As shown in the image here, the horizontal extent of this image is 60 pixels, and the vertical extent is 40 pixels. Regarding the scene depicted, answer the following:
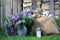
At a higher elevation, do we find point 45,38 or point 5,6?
point 5,6

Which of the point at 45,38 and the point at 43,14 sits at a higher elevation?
the point at 43,14

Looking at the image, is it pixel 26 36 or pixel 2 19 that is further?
pixel 2 19

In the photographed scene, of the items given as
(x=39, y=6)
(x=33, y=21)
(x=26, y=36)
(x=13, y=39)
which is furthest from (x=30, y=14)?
(x=39, y=6)

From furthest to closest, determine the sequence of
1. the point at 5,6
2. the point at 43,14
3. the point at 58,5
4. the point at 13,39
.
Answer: the point at 58,5, the point at 5,6, the point at 43,14, the point at 13,39

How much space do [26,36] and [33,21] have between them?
340mm

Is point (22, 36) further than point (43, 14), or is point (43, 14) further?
point (43, 14)

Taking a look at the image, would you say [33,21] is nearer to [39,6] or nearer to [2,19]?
[2,19]

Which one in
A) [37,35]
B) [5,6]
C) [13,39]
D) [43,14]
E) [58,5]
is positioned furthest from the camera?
[58,5]

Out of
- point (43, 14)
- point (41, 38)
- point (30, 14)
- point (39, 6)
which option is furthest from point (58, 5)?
point (41, 38)

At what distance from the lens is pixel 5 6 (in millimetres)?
5445

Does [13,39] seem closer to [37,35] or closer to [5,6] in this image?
[37,35]

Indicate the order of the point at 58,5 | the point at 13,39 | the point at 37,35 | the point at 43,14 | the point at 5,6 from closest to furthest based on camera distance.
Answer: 1. the point at 13,39
2. the point at 37,35
3. the point at 43,14
4. the point at 5,6
5. the point at 58,5

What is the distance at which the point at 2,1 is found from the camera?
5402mm

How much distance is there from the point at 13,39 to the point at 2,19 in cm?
111
